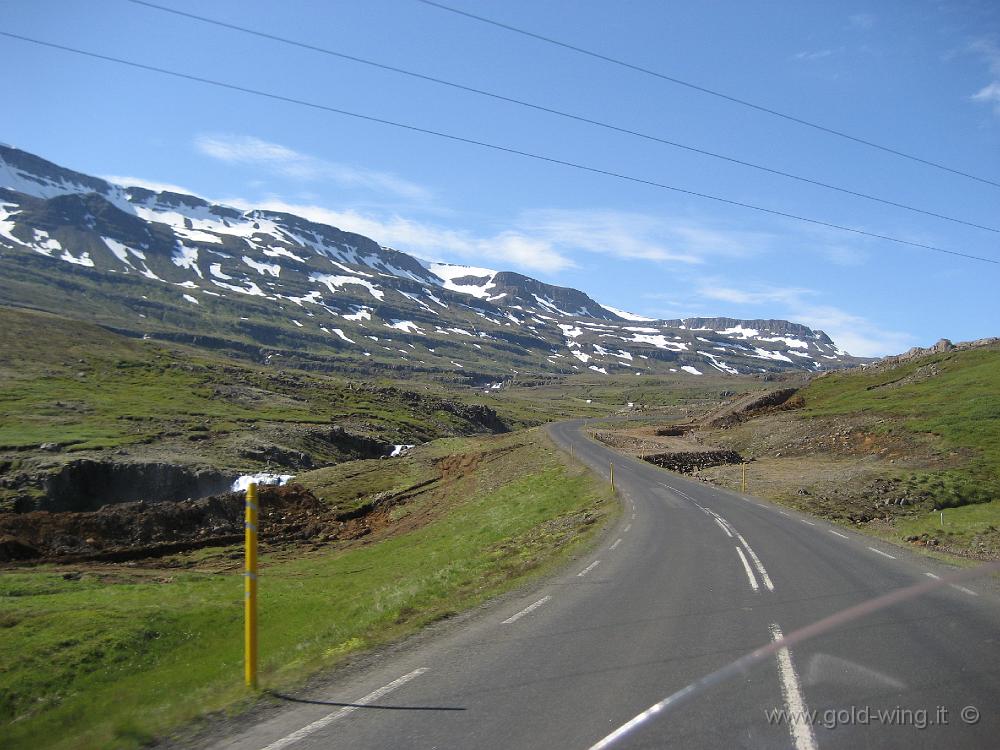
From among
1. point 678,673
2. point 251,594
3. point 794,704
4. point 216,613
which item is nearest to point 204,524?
point 216,613

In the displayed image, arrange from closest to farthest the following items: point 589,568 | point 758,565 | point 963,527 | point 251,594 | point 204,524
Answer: point 251,594
point 589,568
point 758,565
point 963,527
point 204,524

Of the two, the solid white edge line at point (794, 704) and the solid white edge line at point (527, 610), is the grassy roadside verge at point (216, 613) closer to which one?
the solid white edge line at point (527, 610)

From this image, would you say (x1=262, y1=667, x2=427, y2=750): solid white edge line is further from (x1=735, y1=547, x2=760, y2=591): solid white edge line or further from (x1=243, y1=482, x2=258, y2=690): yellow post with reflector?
(x1=735, y1=547, x2=760, y2=591): solid white edge line

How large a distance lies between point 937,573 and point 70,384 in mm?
88921

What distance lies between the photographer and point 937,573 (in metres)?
16.8

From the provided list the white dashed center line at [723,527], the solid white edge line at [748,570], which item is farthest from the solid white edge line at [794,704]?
the white dashed center line at [723,527]

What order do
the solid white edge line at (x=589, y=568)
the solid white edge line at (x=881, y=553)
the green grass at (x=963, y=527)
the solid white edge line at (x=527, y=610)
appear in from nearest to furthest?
the solid white edge line at (x=527, y=610) < the solid white edge line at (x=589, y=568) < the solid white edge line at (x=881, y=553) < the green grass at (x=963, y=527)

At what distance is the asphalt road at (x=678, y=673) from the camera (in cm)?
683

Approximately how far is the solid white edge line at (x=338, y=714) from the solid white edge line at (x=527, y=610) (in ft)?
9.06

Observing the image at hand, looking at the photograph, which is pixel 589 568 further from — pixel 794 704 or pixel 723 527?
pixel 723 527

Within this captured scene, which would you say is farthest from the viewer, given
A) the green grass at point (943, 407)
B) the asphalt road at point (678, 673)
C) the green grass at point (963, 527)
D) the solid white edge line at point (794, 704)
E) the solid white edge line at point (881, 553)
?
the green grass at point (943, 407)

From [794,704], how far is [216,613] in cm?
1800

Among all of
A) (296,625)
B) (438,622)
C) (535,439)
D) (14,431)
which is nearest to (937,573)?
(438,622)

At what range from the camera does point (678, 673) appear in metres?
8.52
